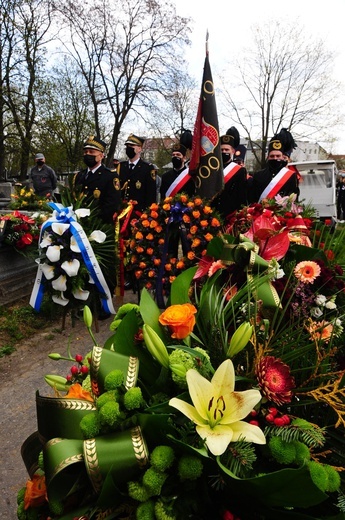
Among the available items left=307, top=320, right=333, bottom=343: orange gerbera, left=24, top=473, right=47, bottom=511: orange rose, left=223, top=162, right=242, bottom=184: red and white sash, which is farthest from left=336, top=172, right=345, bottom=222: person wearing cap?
left=24, top=473, right=47, bottom=511: orange rose

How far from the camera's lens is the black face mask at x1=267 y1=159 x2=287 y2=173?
5.57 m

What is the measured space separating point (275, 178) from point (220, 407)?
463 centimetres

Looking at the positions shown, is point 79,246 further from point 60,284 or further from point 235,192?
point 235,192

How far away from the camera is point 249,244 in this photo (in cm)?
160

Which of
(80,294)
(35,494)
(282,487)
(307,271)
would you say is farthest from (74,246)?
(282,487)

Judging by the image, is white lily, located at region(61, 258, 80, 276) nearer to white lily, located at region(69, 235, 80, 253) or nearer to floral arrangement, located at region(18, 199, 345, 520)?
white lily, located at region(69, 235, 80, 253)

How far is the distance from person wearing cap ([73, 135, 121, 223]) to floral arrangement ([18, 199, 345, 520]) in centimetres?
420

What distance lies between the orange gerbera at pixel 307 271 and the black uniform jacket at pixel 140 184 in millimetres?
5250

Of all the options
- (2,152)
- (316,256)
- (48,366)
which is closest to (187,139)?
(48,366)

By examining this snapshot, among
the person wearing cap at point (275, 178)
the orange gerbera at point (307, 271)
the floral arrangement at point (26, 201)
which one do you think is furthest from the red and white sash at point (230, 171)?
the orange gerbera at point (307, 271)

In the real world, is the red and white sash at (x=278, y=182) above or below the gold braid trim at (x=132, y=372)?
above

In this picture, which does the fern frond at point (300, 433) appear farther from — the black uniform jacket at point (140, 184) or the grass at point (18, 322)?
the black uniform jacket at point (140, 184)

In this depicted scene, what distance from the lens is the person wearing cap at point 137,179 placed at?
6762 mm

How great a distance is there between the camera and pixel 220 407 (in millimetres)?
961
